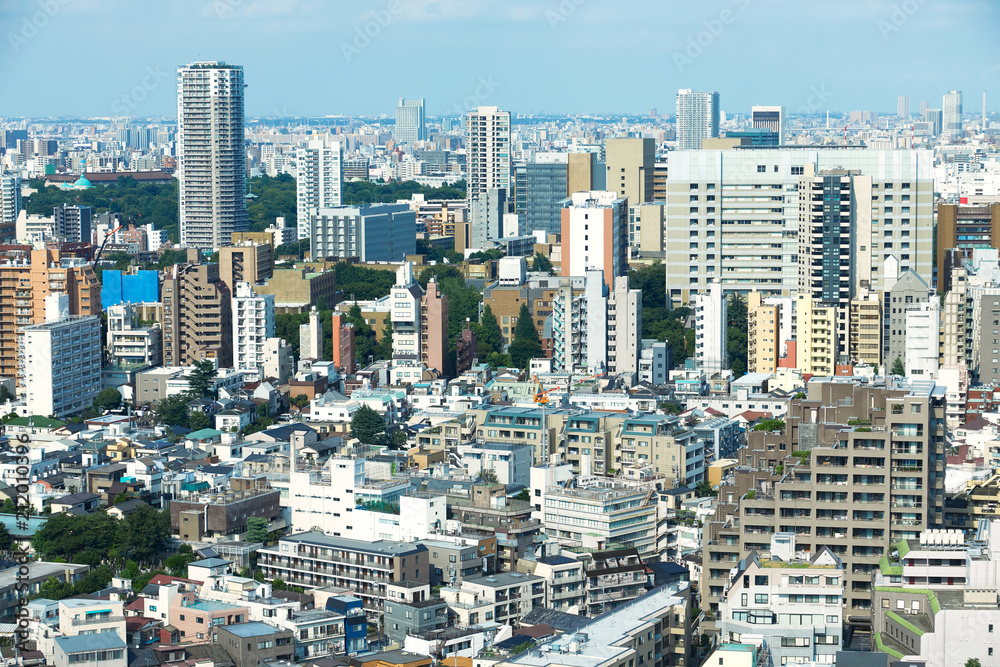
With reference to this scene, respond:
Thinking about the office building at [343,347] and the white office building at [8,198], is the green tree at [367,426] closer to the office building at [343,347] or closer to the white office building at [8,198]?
the office building at [343,347]

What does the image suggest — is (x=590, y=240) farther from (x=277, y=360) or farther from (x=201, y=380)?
(x=201, y=380)

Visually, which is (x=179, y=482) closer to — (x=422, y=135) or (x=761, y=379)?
(x=761, y=379)

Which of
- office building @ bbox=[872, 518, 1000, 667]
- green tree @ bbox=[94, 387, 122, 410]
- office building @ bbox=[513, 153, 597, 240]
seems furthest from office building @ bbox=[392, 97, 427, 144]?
office building @ bbox=[872, 518, 1000, 667]

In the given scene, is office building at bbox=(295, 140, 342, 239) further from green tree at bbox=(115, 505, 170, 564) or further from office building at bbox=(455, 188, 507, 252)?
green tree at bbox=(115, 505, 170, 564)

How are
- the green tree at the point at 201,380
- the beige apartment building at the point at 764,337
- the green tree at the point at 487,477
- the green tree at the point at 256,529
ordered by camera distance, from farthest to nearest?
the beige apartment building at the point at 764,337 < the green tree at the point at 201,380 < the green tree at the point at 487,477 < the green tree at the point at 256,529

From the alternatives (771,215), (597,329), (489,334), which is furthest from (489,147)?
(597,329)

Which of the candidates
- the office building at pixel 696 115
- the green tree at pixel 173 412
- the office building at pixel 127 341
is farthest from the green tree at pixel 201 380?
the office building at pixel 696 115
